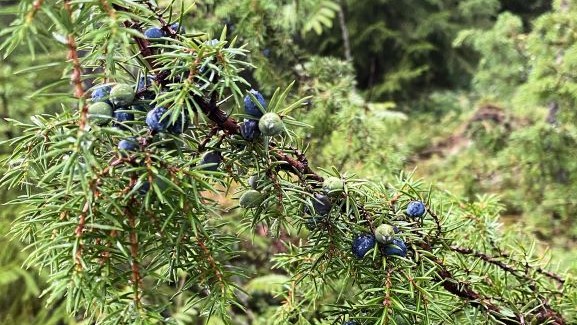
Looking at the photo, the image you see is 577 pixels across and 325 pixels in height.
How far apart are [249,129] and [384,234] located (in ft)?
0.61

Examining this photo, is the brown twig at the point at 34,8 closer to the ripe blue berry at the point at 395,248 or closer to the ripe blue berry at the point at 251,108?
the ripe blue berry at the point at 251,108

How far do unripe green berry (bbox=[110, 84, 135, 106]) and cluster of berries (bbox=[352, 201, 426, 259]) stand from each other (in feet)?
0.96

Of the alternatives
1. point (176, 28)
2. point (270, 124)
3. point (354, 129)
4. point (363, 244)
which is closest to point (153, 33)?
point (176, 28)

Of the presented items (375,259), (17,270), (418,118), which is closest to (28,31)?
(375,259)

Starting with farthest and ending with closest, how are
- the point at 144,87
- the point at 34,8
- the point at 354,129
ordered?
the point at 354,129, the point at 144,87, the point at 34,8

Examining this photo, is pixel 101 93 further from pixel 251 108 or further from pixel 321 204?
pixel 321 204

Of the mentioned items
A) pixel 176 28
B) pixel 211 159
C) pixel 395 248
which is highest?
pixel 176 28

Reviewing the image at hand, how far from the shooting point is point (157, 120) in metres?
0.48

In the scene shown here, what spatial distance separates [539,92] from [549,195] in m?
0.46

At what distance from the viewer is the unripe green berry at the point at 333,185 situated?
557mm

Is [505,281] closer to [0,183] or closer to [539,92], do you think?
[0,183]

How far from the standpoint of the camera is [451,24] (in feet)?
20.1

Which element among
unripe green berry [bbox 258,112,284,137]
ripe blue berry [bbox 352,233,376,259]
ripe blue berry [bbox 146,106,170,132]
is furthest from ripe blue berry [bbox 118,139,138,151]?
ripe blue berry [bbox 352,233,376,259]

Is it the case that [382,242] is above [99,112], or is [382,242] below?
below
